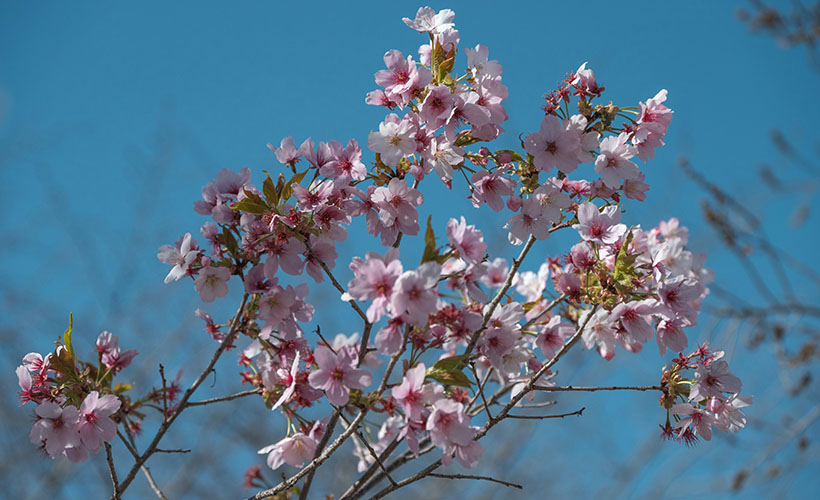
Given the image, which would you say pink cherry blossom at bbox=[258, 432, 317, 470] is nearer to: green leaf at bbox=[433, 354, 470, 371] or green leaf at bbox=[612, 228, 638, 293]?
green leaf at bbox=[433, 354, 470, 371]

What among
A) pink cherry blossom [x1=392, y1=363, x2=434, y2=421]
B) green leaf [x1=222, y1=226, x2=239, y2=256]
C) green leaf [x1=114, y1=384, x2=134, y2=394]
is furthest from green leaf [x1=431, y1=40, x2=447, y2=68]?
green leaf [x1=114, y1=384, x2=134, y2=394]

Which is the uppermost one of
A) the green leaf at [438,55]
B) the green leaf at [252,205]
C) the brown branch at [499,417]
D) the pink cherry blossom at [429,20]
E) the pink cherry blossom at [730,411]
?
the pink cherry blossom at [429,20]

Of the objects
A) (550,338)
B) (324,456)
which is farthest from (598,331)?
(324,456)

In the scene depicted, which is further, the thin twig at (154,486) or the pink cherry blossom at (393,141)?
the thin twig at (154,486)

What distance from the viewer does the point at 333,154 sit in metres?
1.56

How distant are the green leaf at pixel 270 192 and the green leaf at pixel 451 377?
54 cm

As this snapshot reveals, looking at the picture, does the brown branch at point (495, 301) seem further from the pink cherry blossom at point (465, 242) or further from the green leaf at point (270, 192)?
the green leaf at point (270, 192)

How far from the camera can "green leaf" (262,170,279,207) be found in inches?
56.9

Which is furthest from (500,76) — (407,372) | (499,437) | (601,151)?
(499,437)

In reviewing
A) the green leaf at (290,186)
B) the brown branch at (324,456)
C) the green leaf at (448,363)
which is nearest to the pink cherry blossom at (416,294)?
the green leaf at (448,363)

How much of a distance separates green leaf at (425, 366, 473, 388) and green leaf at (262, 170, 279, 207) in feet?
1.78

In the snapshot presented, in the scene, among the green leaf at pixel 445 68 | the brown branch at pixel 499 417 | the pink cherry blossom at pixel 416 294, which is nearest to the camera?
the pink cherry blossom at pixel 416 294

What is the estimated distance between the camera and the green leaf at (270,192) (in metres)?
1.45

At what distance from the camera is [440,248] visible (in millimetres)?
1281
